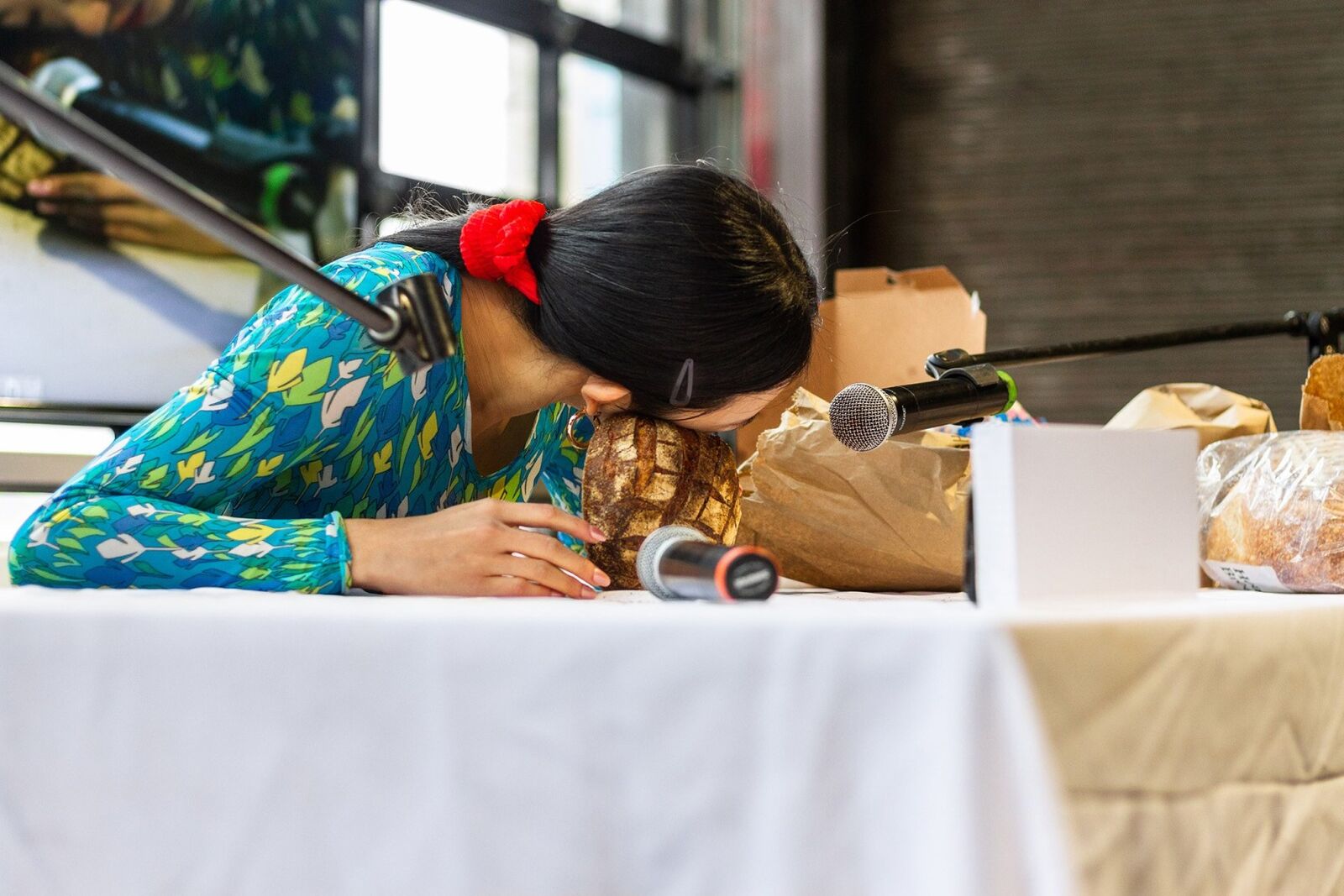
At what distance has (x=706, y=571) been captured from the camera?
74cm

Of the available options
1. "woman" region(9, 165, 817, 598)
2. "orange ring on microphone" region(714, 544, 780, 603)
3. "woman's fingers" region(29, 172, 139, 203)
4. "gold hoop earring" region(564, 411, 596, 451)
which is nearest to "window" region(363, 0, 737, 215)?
"woman's fingers" region(29, 172, 139, 203)

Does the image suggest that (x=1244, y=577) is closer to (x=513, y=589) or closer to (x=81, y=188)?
(x=513, y=589)

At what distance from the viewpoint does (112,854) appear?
0.67 meters

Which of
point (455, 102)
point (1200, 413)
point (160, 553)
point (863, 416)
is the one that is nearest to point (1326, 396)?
point (1200, 413)

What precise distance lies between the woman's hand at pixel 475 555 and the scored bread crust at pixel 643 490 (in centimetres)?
16

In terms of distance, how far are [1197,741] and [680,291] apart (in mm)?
605

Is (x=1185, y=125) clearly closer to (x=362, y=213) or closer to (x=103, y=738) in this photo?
(x=362, y=213)

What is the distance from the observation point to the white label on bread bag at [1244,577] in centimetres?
99

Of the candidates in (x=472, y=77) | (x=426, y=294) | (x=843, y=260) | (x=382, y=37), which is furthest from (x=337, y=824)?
(x=843, y=260)

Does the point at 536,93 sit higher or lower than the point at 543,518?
higher

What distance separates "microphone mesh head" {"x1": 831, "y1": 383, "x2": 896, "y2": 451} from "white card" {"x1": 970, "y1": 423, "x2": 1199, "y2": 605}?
0.22 m

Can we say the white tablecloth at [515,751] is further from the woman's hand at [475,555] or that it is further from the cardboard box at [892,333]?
the cardboard box at [892,333]

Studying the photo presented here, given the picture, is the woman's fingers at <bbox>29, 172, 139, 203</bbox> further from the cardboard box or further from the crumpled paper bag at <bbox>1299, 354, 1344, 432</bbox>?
the crumpled paper bag at <bbox>1299, 354, 1344, 432</bbox>

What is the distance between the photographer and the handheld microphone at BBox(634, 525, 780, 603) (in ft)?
2.34
